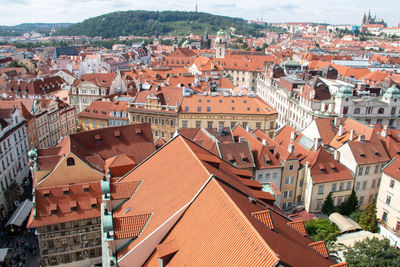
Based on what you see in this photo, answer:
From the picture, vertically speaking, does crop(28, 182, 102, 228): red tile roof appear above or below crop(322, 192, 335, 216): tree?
above

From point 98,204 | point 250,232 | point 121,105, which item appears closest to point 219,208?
point 250,232

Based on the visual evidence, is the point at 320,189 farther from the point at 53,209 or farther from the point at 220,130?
the point at 53,209

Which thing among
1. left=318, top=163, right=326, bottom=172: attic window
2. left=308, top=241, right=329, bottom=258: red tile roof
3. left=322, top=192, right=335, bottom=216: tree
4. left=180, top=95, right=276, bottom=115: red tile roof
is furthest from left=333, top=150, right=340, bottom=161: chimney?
left=308, top=241, right=329, bottom=258: red tile roof

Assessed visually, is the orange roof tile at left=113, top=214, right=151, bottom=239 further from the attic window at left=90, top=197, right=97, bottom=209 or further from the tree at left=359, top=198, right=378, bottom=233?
the tree at left=359, top=198, right=378, bottom=233

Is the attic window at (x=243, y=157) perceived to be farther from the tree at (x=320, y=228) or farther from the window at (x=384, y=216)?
the window at (x=384, y=216)

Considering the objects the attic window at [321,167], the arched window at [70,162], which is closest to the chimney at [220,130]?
the attic window at [321,167]

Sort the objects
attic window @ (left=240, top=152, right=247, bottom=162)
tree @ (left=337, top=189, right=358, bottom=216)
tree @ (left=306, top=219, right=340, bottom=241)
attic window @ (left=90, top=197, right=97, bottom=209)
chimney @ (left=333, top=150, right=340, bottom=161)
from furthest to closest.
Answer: chimney @ (left=333, top=150, right=340, bottom=161)
tree @ (left=337, top=189, right=358, bottom=216)
attic window @ (left=240, top=152, right=247, bottom=162)
tree @ (left=306, top=219, right=340, bottom=241)
attic window @ (left=90, top=197, right=97, bottom=209)

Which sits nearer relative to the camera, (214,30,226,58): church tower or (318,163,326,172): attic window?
(318,163,326,172): attic window

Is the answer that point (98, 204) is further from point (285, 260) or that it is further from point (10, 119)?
point (10, 119)
